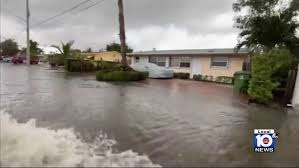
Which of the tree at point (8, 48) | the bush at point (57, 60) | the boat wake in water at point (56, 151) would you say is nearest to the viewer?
the boat wake in water at point (56, 151)

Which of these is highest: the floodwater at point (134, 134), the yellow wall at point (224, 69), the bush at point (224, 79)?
the yellow wall at point (224, 69)

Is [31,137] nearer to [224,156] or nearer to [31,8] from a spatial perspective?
[224,156]

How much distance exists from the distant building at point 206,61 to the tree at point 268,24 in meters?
1.71

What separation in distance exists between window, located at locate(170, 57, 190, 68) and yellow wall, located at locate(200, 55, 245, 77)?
1692mm

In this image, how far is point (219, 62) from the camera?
19.3m

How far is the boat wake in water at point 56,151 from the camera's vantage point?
10.8 feet

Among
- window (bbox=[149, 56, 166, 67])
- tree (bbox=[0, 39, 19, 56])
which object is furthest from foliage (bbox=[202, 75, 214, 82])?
tree (bbox=[0, 39, 19, 56])

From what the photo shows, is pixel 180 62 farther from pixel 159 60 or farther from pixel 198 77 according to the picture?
pixel 198 77

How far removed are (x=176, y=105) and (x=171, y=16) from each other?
502 inches

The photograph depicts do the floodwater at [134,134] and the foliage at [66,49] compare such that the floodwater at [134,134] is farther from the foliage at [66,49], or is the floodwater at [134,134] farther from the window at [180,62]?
the foliage at [66,49]

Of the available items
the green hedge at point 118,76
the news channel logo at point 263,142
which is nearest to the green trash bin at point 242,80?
the green hedge at point 118,76

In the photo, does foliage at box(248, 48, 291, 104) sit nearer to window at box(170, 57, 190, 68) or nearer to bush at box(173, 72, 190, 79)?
bush at box(173, 72, 190, 79)

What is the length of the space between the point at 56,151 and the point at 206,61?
1789 centimetres

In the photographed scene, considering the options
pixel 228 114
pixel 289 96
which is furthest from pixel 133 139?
pixel 289 96
